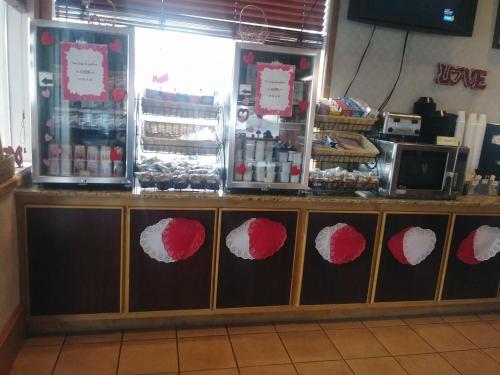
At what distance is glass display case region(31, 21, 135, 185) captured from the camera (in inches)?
86.0

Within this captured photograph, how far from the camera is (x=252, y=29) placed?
2801 millimetres

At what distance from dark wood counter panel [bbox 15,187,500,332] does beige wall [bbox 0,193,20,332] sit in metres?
0.06

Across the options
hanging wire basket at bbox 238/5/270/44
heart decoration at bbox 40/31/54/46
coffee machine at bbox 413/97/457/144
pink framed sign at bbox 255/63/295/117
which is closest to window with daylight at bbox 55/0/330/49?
hanging wire basket at bbox 238/5/270/44

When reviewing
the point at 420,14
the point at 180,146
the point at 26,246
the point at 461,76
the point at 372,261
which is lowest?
the point at 372,261

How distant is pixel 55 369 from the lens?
2113 mm

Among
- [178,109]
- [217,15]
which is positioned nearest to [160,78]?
[178,109]

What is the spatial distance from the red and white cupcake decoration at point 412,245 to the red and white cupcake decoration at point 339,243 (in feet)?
0.81

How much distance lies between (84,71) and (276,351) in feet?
6.55

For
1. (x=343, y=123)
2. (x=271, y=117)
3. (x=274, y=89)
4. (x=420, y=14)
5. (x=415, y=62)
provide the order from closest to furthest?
(x=274, y=89), (x=271, y=117), (x=343, y=123), (x=420, y=14), (x=415, y=62)

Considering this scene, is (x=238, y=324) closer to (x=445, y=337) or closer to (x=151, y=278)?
(x=151, y=278)

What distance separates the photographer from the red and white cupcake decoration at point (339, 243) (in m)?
2.61

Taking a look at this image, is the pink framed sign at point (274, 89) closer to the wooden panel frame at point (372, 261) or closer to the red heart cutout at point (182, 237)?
the wooden panel frame at point (372, 261)

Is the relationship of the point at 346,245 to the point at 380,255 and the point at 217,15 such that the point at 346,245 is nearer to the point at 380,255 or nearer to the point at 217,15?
the point at 380,255

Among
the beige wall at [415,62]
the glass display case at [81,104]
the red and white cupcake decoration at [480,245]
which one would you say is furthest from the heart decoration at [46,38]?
the red and white cupcake decoration at [480,245]
